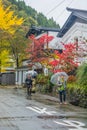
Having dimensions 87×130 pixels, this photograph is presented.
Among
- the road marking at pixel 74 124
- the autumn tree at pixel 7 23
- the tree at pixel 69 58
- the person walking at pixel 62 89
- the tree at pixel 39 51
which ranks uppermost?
the autumn tree at pixel 7 23

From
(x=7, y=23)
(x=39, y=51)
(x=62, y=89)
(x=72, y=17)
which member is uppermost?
(x=7, y=23)

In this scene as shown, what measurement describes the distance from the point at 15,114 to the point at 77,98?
26.4ft

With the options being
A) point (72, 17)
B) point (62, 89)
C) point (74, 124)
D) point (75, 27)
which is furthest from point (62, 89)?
point (72, 17)

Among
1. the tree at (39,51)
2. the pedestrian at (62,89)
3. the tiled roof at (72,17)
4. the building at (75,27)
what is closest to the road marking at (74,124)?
the pedestrian at (62,89)

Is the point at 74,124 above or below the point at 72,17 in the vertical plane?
below

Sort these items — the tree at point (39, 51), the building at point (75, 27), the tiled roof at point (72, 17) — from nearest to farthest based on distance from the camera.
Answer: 1. the building at point (75, 27)
2. the tiled roof at point (72, 17)
3. the tree at point (39, 51)

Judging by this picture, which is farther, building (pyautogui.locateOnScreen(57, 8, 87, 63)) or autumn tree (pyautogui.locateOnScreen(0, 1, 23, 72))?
autumn tree (pyautogui.locateOnScreen(0, 1, 23, 72))

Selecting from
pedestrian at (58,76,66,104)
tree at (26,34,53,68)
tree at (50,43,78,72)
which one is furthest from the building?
pedestrian at (58,76,66,104)

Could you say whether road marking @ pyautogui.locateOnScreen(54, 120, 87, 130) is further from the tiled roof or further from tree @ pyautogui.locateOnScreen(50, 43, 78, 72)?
the tiled roof

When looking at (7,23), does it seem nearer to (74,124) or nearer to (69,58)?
(69,58)

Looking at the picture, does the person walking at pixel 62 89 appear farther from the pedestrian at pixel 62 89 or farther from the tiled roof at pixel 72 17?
the tiled roof at pixel 72 17

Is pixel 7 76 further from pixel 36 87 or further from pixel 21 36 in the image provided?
pixel 36 87

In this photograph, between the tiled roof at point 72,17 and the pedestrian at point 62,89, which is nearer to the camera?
the pedestrian at point 62,89

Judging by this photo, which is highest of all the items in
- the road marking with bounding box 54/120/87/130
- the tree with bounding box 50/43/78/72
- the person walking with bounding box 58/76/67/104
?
the tree with bounding box 50/43/78/72
